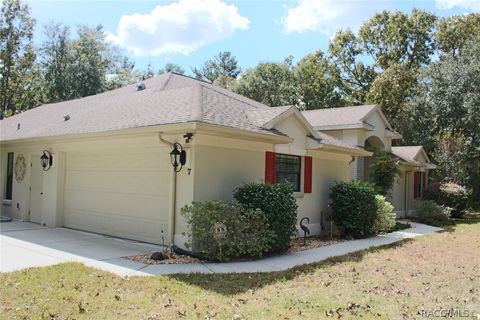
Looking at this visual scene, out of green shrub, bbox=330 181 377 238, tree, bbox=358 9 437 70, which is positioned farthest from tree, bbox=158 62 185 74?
green shrub, bbox=330 181 377 238

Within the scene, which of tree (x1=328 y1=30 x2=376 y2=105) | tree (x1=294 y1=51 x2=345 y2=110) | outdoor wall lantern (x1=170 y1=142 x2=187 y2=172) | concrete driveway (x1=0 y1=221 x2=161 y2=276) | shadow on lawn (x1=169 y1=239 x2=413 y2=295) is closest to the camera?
shadow on lawn (x1=169 y1=239 x2=413 y2=295)

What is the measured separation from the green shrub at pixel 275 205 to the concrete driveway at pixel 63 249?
2.47 metres

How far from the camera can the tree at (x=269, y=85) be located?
108ft

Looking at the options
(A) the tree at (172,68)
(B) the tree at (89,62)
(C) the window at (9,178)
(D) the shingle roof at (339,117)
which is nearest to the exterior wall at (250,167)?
(D) the shingle roof at (339,117)

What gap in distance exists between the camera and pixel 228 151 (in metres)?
9.95

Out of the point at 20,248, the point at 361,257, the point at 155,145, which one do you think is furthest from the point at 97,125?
the point at 361,257

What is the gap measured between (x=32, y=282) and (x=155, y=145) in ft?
14.9

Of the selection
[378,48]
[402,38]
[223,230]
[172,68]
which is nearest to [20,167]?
[223,230]

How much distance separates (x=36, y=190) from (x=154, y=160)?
6.04m

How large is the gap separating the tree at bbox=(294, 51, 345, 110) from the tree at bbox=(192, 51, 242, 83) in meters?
18.0

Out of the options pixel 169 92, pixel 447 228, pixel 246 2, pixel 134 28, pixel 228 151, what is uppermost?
pixel 134 28

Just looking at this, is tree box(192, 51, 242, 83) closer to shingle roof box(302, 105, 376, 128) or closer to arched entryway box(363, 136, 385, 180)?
shingle roof box(302, 105, 376, 128)

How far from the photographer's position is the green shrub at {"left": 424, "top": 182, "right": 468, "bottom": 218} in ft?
66.3

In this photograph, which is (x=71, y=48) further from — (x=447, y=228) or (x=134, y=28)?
(x=447, y=228)
